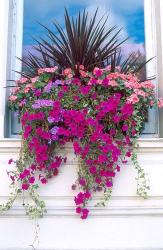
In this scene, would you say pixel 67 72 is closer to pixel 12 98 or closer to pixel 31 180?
pixel 12 98

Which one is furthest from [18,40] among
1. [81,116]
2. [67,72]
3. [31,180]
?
[31,180]

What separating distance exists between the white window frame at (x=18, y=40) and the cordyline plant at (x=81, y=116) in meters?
0.17

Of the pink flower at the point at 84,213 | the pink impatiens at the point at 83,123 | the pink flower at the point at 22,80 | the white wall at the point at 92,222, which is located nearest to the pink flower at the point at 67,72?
the pink impatiens at the point at 83,123

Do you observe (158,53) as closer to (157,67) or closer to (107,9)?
(157,67)

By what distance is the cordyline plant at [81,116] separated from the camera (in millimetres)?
2918

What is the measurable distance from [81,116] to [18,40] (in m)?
1.20

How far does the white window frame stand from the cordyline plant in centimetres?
17

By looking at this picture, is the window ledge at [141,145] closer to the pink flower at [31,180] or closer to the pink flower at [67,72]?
the pink flower at [31,180]

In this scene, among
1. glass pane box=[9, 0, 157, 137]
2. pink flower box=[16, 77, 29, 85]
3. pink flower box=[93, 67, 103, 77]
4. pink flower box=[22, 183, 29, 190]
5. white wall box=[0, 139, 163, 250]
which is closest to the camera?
pink flower box=[22, 183, 29, 190]

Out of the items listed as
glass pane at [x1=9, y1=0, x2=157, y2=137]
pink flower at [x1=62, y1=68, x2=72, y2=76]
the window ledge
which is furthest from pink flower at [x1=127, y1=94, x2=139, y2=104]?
glass pane at [x1=9, y1=0, x2=157, y2=137]

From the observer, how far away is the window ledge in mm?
3119

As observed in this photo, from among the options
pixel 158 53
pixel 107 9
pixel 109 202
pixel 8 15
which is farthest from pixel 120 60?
pixel 109 202

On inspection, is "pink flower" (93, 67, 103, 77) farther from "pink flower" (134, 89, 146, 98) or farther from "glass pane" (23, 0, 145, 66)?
"glass pane" (23, 0, 145, 66)

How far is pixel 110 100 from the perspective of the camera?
9.69ft
